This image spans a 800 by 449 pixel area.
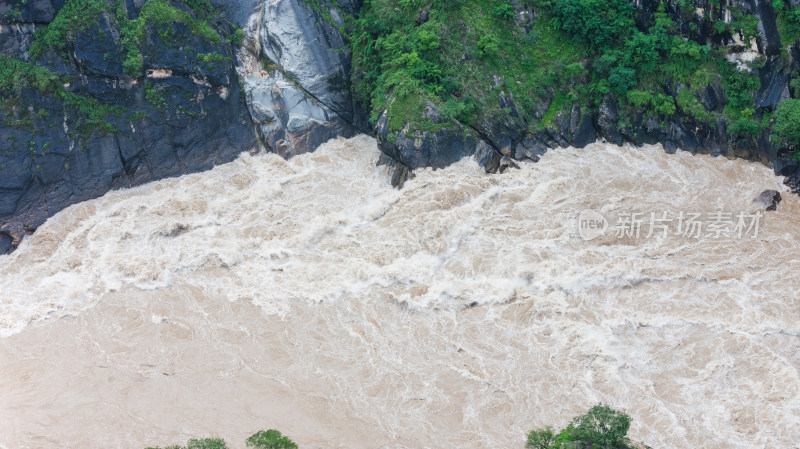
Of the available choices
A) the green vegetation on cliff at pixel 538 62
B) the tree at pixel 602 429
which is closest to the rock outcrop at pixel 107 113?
the green vegetation on cliff at pixel 538 62

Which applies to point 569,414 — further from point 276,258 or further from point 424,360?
point 276,258

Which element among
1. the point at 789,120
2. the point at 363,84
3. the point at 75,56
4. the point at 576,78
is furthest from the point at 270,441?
the point at 789,120

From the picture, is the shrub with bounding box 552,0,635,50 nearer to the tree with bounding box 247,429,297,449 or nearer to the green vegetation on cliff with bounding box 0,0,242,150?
the green vegetation on cliff with bounding box 0,0,242,150

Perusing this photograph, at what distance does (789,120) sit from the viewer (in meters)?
25.6

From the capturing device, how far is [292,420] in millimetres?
18266

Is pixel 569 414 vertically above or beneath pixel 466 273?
beneath

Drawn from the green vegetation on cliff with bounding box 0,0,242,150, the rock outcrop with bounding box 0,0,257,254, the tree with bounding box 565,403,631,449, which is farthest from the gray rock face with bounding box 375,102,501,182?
the tree with bounding box 565,403,631,449

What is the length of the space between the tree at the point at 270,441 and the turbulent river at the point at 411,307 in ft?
4.96

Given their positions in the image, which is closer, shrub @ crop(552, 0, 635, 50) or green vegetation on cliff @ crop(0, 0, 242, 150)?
green vegetation on cliff @ crop(0, 0, 242, 150)

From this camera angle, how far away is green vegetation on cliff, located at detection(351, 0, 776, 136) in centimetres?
2733

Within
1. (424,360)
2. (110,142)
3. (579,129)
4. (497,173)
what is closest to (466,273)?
(424,360)

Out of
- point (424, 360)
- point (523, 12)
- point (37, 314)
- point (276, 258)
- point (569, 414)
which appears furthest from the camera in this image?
point (523, 12)

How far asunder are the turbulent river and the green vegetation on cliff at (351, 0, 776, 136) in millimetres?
2041

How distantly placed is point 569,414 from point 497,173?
36.7 feet
